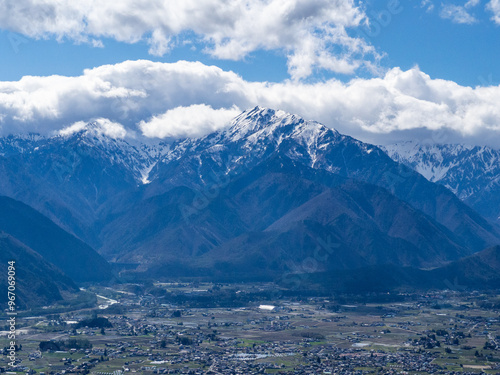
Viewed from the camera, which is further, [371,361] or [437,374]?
[371,361]

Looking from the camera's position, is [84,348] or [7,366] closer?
[7,366]

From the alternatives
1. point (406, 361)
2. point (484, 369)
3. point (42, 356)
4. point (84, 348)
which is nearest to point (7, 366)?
point (42, 356)

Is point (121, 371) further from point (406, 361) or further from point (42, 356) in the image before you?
point (406, 361)

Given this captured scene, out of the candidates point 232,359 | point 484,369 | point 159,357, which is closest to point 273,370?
point 232,359

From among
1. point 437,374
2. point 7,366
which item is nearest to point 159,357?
point 7,366

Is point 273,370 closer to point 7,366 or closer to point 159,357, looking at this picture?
point 159,357

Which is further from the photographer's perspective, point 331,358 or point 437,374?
point 331,358

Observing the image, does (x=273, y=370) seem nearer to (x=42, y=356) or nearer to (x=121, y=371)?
(x=121, y=371)
